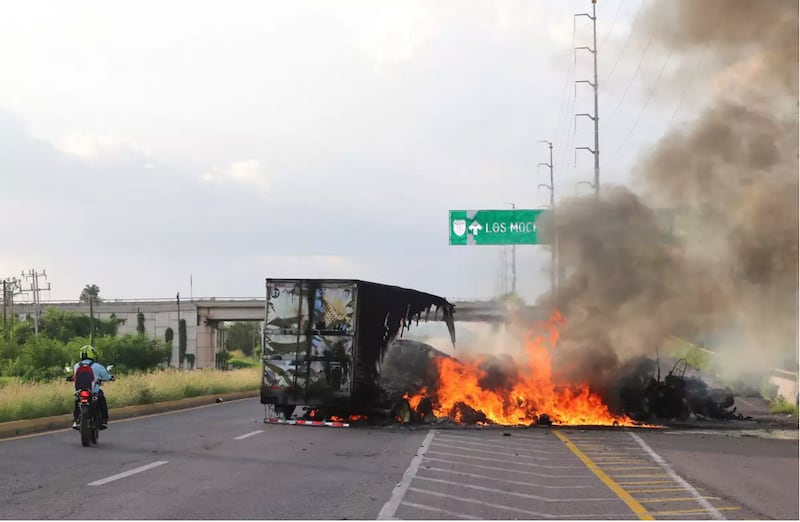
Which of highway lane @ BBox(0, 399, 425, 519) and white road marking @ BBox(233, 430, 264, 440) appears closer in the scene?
highway lane @ BBox(0, 399, 425, 519)

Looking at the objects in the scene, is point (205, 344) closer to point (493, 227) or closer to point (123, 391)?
point (493, 227)

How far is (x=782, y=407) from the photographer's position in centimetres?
2233

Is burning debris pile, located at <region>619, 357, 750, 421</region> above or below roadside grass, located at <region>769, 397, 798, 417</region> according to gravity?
above

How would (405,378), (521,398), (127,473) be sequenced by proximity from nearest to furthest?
1. (127,473)
2. (521,398)
3. (405,378)

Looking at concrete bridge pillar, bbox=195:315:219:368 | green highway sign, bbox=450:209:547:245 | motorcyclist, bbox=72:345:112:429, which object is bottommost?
concrete bridge pillar, bbox=195:315:219:368

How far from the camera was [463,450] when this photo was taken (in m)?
12.6

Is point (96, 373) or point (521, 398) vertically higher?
point (96, 373)

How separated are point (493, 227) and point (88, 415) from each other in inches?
873

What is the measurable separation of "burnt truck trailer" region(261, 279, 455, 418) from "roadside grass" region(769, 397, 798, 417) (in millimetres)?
12065

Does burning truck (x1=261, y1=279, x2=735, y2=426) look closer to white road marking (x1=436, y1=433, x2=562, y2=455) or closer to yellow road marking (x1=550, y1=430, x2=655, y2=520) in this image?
white road marking (x1=436, y1=433, x2=562, y2=455)

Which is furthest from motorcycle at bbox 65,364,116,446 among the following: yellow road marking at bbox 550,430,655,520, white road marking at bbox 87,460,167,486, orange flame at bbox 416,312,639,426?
yellow road marking at bbox 550,430,655,520

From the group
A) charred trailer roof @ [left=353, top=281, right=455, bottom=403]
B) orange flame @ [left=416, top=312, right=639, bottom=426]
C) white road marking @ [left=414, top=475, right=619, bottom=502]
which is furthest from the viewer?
orange flame @ [left=416, top=312, right=639, bottom=426]

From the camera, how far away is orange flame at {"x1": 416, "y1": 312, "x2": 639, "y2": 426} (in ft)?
57.9

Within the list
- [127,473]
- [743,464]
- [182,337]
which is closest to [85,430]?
[127,473]
